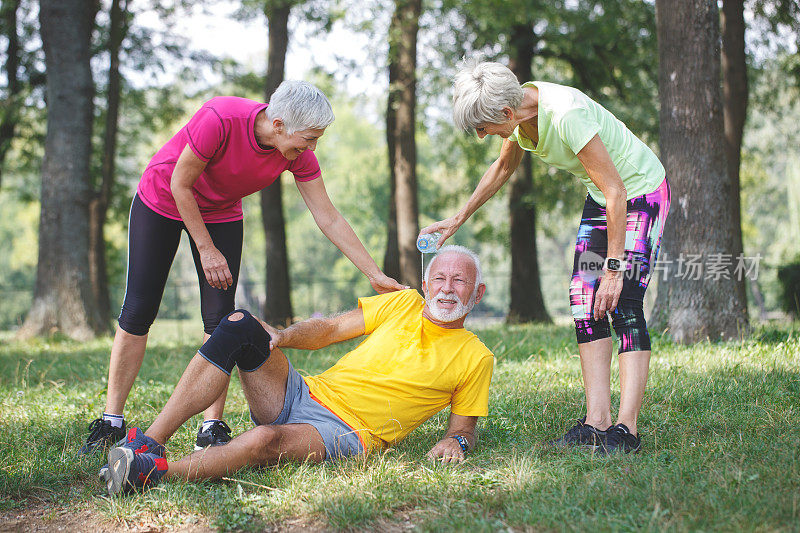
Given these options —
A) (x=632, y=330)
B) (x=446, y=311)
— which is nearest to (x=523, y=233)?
(x=632, y=330)

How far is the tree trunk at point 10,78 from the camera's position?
14.6m

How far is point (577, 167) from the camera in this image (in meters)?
3.51

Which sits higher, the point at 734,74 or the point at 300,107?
the point at 734,74

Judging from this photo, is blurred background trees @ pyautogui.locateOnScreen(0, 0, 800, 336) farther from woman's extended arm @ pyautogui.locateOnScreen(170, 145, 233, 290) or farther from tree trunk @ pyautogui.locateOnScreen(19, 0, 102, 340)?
woman's extended arm @ pyautogui.locateOnScreen(170, 145, 233, 290)

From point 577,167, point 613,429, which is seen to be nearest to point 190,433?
point 613,429

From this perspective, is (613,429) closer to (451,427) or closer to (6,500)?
(451,427)

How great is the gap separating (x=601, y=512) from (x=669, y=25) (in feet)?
18.8

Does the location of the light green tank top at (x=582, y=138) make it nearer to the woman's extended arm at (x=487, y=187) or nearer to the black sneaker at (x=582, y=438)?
the woman's extended arm at (x=487, y=187)

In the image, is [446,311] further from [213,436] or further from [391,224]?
[391,224]

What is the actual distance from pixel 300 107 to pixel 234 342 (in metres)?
1.15

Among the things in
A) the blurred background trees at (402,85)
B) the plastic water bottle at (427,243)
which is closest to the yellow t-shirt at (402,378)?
the plastic water bottle at (427,243)

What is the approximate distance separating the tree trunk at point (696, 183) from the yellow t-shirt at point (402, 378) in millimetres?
3862

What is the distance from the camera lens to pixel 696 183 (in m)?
6.55

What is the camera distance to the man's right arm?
10.0 feet
